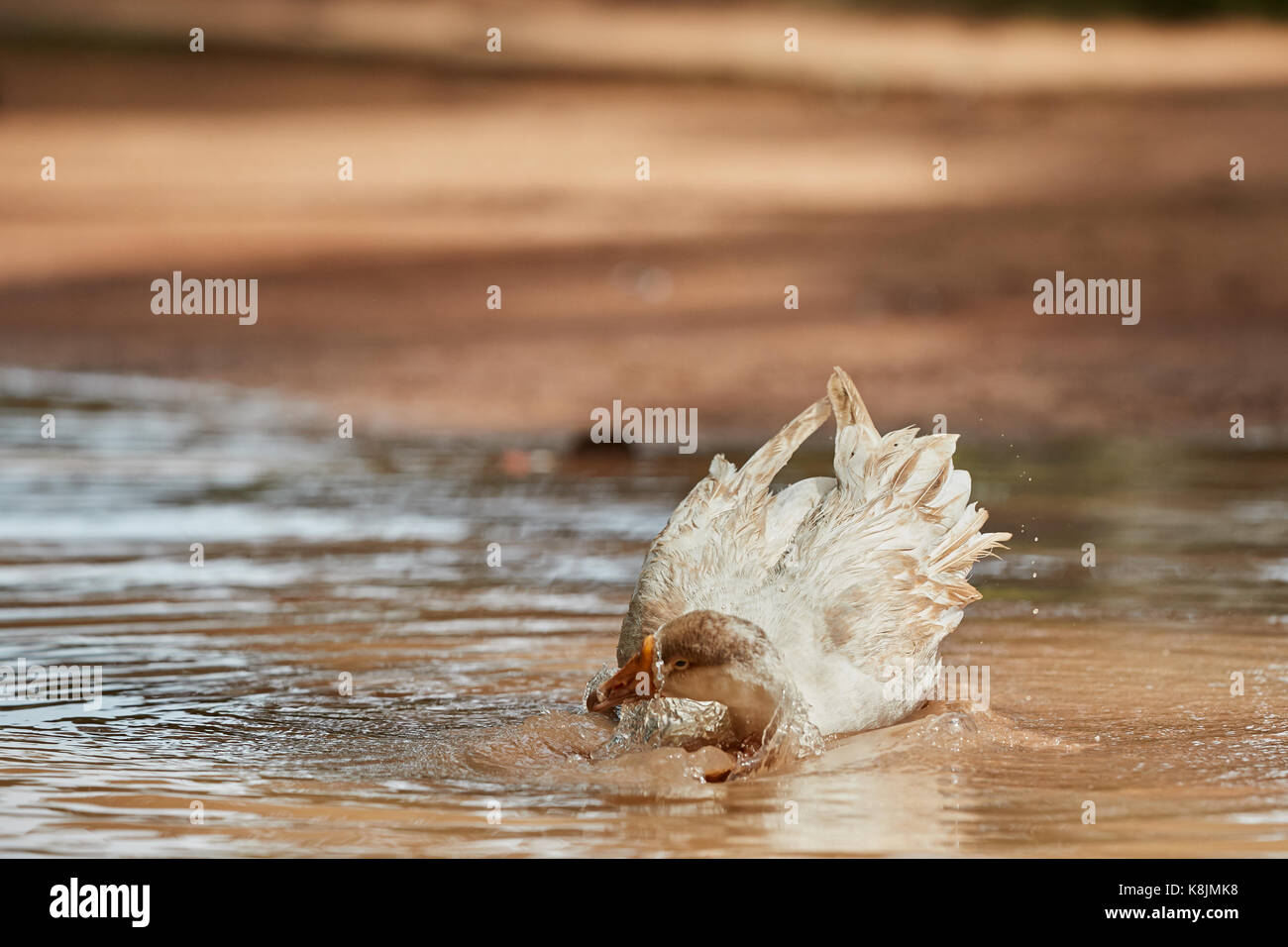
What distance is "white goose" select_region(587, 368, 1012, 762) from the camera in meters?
5.29

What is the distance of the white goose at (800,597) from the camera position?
5285 millimetres

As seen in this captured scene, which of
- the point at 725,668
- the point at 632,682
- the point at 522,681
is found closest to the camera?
the point at 725,668

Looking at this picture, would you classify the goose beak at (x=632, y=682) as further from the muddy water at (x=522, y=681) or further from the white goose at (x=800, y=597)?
the muddy water at (x=522, y=681)

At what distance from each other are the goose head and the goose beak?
0.20 m

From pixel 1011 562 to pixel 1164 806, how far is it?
16.4 feet

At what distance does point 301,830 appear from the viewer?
4.80 meters

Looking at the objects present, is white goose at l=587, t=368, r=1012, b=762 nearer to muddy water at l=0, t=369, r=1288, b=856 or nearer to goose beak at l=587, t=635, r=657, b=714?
goose beak at l=587, t=635, r=657, b=714

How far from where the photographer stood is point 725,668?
5.23 metres

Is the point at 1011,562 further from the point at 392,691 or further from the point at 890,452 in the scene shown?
the point at 392,691

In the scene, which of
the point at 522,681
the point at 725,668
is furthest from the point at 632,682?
Answer: the point at 522,681

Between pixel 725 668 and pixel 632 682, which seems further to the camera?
pixel 632 682

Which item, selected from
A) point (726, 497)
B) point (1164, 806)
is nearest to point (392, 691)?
point (726, 497)

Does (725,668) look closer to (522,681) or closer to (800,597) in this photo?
(800,597)

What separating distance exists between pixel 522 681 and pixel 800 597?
5.42ft
